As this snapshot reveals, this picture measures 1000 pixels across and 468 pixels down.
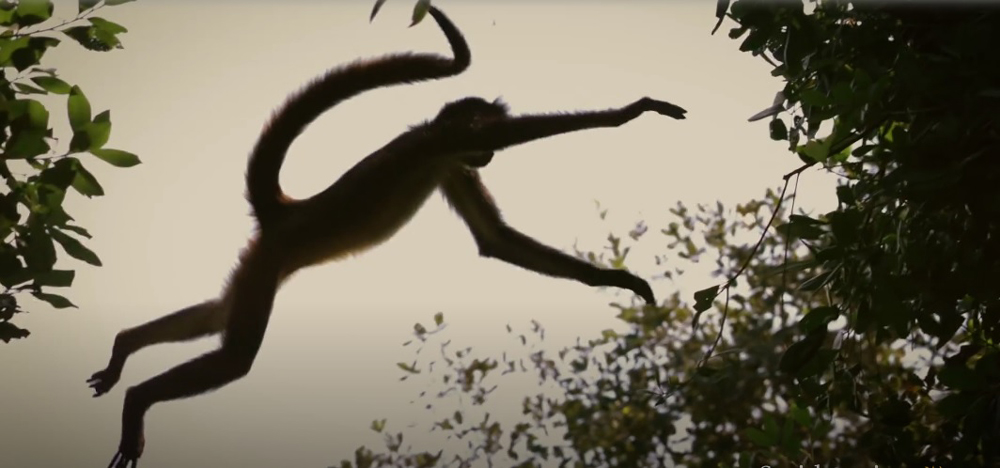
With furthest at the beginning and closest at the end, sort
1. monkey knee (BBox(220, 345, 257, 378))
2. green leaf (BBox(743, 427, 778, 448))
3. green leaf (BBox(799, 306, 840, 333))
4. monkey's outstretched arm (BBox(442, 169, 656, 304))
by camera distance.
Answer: monkey's outstretched arm (BBox(442, 169, 656, 304)) < monkey knee (BBox(220, 345, 257, 378)) < green leaf (BBox(743, 427, 778, 448)) < green leaf (BBox(799, 306, 840, 333))

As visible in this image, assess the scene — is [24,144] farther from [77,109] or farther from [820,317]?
[820,317]

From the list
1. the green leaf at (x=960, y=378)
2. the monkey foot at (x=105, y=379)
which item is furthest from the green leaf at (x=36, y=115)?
the green leaf at (x=960, y=378)

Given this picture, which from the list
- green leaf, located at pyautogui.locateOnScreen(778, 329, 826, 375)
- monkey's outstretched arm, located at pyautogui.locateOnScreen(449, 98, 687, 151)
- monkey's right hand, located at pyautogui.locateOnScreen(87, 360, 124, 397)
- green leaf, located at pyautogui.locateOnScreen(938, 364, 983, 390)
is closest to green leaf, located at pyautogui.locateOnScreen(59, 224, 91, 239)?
monkey's right hand, located at pyautogui.locateOnScreen(87, 360, 124, 397)

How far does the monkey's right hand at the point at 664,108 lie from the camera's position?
1.15 m

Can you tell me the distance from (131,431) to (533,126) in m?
0.72

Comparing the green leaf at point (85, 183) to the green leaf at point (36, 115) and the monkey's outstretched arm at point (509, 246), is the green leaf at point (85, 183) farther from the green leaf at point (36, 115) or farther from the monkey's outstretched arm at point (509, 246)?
the monkey's outstretched arm at point (509, 246)

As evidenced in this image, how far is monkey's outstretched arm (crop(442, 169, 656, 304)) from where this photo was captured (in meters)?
1.41

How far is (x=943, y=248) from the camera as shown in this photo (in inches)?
38.7

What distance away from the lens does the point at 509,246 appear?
4.99 ft

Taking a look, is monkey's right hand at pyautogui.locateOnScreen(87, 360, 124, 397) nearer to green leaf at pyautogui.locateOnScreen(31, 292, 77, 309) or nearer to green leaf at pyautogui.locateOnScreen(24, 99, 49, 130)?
green leaf at pyautogui.locateOnScreen(31, 292, 77, 309)

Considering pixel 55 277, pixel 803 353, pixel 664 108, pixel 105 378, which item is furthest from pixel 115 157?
pixel 803 353

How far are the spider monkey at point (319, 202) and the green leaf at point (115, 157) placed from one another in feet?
1.17

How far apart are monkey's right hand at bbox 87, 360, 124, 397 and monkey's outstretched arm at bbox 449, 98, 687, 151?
613mm

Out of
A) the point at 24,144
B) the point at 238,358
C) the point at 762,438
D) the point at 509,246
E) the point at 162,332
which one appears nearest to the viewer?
the point at 24,144
